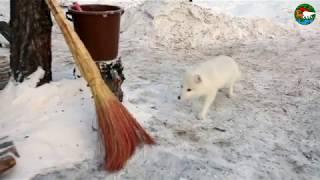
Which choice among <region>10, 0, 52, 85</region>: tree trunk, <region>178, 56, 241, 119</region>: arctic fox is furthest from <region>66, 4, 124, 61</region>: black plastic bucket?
<region>178, 56, 241, 119</region>: arctic fox

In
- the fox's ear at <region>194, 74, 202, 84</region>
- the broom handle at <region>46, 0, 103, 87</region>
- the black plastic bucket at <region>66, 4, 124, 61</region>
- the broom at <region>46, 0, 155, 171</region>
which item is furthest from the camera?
the black plastic bucket at <region>66, 4, 124, 61</region>

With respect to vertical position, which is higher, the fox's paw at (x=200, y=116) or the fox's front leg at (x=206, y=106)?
the fox's front leg at (x=206, y=106)

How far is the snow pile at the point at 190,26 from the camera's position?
7.00 m

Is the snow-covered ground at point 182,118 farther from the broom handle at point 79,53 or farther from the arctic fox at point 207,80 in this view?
the broom handle at point 79,53

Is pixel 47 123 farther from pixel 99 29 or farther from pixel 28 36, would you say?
pixel 99 29

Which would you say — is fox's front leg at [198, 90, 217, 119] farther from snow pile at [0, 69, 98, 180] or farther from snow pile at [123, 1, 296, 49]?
snow pile at [123, 1, 296, 49]

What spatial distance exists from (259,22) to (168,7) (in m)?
1.77

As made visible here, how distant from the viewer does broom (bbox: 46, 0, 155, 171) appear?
3.14 m

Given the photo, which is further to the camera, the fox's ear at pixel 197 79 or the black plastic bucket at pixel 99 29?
the black plastic bucket at pixel 99 29

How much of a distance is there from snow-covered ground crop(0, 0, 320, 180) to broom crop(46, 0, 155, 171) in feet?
0.31

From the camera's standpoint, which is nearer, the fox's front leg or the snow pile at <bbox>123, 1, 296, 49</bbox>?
the fox's front leg

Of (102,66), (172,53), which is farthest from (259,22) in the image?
(102,66)

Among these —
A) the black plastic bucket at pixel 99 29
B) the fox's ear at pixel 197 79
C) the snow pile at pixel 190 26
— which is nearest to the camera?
the fox's ear at pixel 197 79

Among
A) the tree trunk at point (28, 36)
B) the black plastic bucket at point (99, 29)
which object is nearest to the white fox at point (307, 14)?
the black plastic bucket at point (99, 29)
